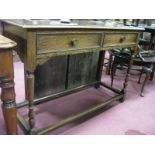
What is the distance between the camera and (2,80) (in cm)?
92

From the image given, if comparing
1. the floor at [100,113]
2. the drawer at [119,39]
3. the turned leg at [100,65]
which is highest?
the drawer at [119,39]

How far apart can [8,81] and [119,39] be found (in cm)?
116

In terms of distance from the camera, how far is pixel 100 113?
1.91 meters

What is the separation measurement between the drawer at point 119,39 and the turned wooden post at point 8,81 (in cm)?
89

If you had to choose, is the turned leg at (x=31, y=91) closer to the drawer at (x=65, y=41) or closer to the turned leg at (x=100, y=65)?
the drawer at (x=65, y=41)

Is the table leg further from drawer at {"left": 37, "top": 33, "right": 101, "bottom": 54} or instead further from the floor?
the floor

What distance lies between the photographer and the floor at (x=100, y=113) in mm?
1623

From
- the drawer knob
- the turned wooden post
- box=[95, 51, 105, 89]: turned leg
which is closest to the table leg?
the turned wooden post

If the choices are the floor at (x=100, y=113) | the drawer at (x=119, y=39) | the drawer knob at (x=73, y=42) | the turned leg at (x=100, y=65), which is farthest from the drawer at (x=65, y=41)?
the turned leg at (x=100, y=65)

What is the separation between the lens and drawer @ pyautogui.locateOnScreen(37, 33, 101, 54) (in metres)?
1.11

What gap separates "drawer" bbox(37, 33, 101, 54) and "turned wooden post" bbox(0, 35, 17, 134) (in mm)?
222

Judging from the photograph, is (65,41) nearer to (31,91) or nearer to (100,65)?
(31,91)

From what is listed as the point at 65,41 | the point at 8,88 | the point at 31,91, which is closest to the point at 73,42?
the point at 65,41
